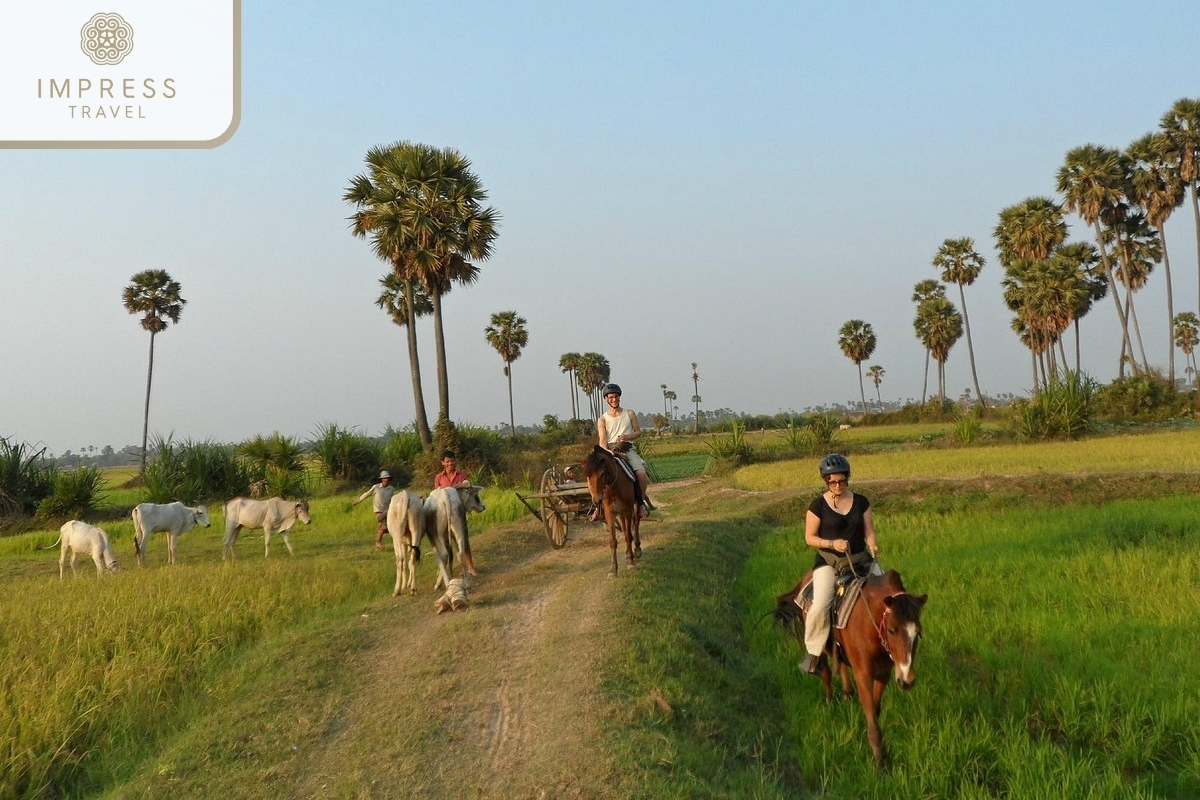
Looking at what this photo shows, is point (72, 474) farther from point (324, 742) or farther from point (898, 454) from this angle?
point (898, 454)

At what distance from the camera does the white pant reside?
614cm

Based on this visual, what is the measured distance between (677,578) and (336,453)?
23.1 meters

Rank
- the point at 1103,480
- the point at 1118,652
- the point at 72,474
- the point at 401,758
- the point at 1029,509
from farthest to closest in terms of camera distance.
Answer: the point at 72,474 → the point at 1103,480 → the point at 1029,509 → the point at 1118,652 → the point at 401,758

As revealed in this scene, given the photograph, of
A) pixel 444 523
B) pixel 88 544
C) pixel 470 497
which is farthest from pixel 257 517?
pixel 444 523

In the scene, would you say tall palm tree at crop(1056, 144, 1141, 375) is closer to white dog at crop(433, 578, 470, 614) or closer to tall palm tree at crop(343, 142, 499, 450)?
tall palm tree at crop(343, 142, 499, 450)

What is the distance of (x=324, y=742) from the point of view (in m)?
5.82

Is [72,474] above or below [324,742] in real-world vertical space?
above

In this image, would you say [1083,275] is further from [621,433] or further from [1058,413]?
[621,433]

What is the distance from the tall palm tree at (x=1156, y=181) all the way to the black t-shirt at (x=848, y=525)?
49.4 metres

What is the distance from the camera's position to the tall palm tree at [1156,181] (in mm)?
44688

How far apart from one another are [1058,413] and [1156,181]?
23.8 meters

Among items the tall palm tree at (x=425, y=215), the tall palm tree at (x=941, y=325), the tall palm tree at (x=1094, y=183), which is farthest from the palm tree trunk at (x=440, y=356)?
the tall palm tree at (x=941, y=325)

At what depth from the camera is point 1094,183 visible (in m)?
45.8

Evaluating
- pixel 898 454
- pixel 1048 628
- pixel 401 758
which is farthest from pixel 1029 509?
pixel 401 758
